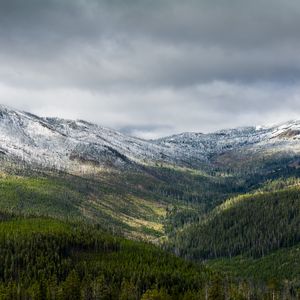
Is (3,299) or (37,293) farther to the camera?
(37,293)

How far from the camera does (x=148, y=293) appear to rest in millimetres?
193625

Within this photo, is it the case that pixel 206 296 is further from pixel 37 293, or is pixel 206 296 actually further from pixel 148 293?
pixel 37 293

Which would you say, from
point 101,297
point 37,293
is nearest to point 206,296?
point 101,297

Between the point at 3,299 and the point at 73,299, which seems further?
the point at 73,299

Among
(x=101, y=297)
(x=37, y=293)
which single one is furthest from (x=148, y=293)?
(x=37, y=293)

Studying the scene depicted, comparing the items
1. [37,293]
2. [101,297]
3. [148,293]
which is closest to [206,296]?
[148,293]

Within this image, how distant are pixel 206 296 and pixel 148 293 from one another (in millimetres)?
22730

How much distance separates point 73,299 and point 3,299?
1034 inches

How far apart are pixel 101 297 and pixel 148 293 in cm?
1900

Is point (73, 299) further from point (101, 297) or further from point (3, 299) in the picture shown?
point (3, 299)

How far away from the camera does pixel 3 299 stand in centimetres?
18500

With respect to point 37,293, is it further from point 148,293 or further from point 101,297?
point 148,293

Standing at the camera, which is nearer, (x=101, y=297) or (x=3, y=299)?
(x=3, y=299)

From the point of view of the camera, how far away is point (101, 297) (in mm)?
199750
